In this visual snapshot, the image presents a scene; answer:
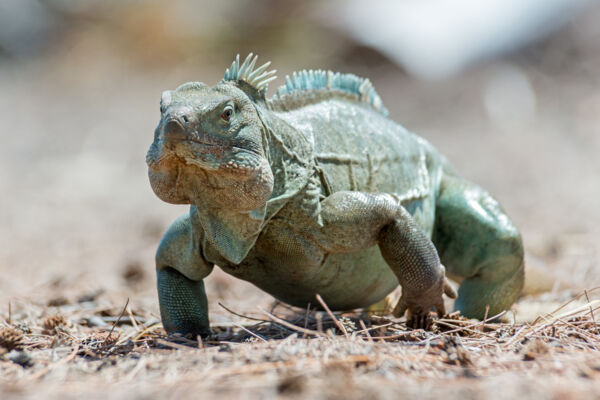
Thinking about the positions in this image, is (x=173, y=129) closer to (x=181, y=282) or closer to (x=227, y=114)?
(x=227, y=114)

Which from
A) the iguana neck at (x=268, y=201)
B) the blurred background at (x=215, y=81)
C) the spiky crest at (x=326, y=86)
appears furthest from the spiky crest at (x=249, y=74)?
the blurred background at (x=215, y=81)

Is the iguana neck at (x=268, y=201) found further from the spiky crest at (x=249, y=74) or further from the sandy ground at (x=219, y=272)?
the sandy ground at (x=219, y=272)

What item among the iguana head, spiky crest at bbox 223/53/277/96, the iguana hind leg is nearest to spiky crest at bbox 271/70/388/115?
spiky crest at bbox 223/53/277/96

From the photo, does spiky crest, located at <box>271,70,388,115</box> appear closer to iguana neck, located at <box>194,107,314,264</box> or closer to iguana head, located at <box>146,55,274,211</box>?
iguana neck, located at <box>194,107,314,264</box>

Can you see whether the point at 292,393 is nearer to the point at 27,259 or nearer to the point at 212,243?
the point at 212,243

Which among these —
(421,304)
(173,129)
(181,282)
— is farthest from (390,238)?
(173,129)
